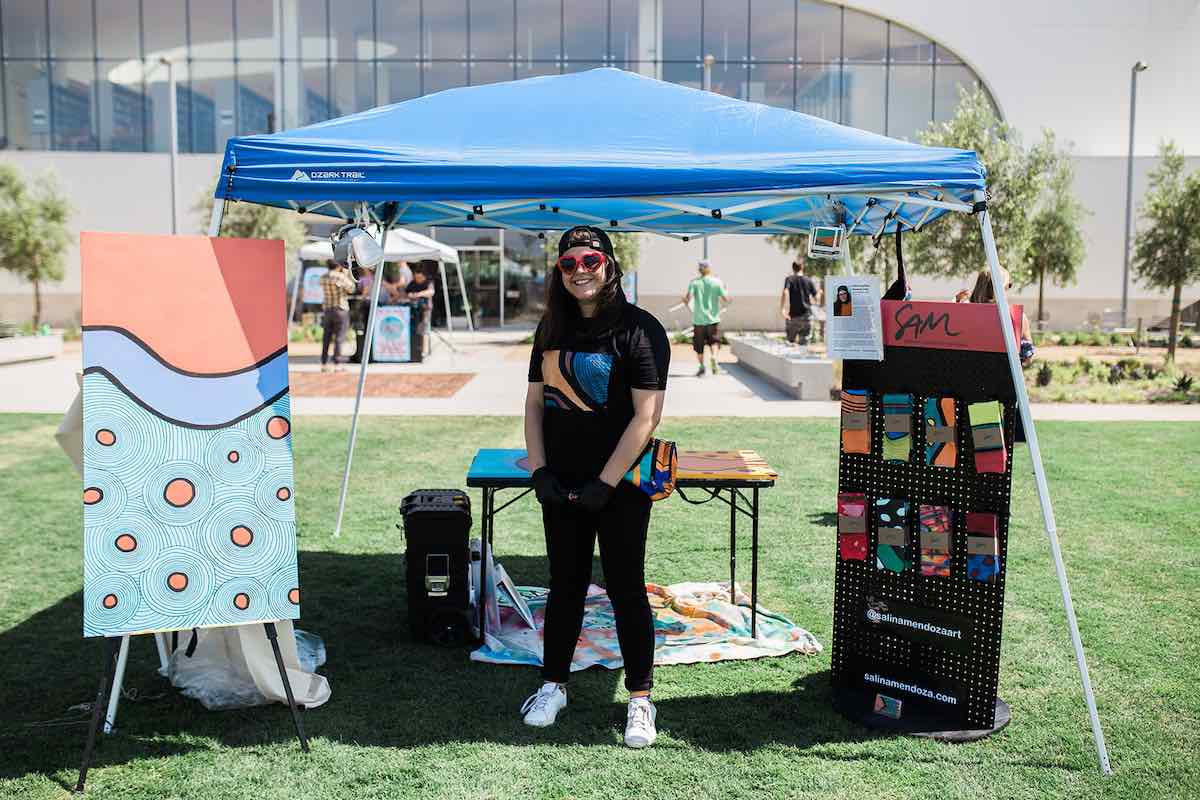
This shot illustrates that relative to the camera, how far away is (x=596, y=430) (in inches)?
157

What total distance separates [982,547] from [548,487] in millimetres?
1766

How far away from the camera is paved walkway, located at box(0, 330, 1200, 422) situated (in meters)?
13.0

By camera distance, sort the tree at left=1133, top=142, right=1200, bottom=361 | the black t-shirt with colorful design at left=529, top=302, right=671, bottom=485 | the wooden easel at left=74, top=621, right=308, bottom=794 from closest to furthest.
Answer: the wooden easel at left=74, top=621, right=308, bottom=794 < the black t-shirt with colorful design at left=529, top=302, right=671, bottom=485 < the tree at left=1133, top=142, right=1200, bottom=361

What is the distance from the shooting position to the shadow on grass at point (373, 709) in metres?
4.05

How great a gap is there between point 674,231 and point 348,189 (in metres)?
3.55

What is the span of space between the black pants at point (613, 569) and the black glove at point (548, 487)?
2.8 inches

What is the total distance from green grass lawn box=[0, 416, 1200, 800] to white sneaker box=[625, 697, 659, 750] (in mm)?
66

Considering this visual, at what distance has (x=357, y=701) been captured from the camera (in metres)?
4.44

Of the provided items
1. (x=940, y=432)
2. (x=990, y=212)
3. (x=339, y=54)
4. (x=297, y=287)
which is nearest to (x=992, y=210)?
(x=990, y=212)

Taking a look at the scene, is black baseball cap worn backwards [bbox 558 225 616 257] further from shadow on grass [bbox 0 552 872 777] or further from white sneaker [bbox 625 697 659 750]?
shadow on grass [bbox 0 552 872 777]

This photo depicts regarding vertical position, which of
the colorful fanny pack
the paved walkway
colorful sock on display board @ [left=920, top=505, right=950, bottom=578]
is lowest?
the paved walkway

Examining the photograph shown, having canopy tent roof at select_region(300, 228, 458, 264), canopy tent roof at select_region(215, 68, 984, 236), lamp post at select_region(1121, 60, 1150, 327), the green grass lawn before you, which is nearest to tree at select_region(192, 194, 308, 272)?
canopy tent roof at select_region(300, 228, 458, 264)

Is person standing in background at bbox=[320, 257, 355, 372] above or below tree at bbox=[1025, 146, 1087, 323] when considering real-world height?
below

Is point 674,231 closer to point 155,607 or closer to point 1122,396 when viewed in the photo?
point 155,607
